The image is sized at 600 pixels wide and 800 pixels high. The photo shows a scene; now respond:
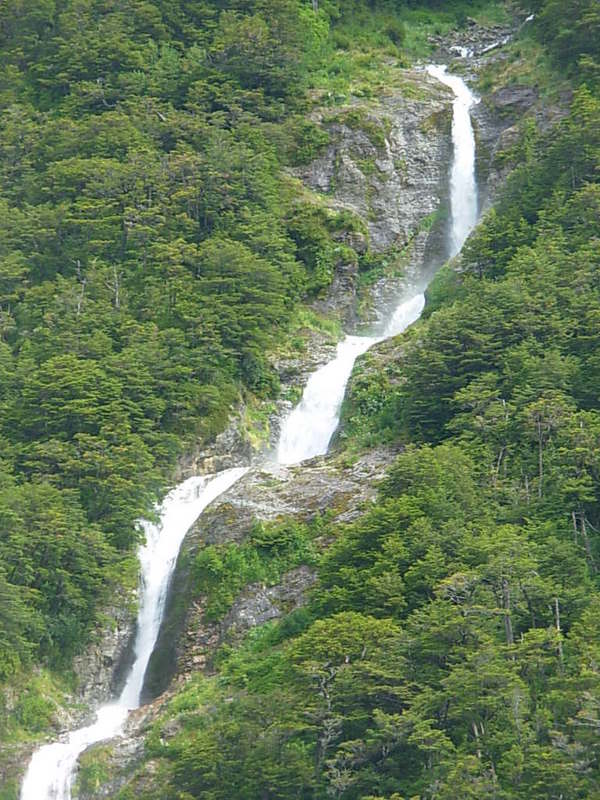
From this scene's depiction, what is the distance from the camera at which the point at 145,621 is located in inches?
2168

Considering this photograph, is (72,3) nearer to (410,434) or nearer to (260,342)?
(260,342)

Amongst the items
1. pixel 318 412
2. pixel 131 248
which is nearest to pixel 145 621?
pixel 318 412

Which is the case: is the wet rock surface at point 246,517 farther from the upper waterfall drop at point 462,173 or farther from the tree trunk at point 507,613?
the upper waterfall drop at point 462,173

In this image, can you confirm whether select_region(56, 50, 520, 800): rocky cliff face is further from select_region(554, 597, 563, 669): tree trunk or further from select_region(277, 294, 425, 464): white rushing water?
select_region(554, 597, 563, 669): tree trunk

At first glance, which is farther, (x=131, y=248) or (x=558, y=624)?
(x=131, y=248)

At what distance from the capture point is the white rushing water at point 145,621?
161ft

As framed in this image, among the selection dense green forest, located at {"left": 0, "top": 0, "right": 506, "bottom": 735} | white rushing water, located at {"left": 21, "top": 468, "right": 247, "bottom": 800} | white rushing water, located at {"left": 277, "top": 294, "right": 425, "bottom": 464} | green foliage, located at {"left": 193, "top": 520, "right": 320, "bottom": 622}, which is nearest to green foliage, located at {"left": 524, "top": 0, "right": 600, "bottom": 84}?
dense green forest, located at {"left": 0, "top": 0, "right": 506, "bottom": 735}

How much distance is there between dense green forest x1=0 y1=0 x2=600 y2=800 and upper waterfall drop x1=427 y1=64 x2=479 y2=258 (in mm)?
4015

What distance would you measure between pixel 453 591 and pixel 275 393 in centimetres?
2180

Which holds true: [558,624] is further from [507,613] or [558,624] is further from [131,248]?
[131,248]

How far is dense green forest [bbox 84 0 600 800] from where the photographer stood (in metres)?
41.2

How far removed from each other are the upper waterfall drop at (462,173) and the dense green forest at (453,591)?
11.2 m

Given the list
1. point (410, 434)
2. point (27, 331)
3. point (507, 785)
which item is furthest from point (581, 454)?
point (27, 331)

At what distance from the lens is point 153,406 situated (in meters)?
60.8
